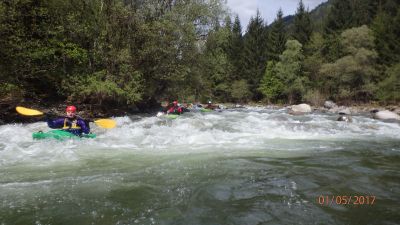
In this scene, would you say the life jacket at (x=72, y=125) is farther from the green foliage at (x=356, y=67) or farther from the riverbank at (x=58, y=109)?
the green foliage at (x=356, y=67)

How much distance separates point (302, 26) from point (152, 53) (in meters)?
27.9

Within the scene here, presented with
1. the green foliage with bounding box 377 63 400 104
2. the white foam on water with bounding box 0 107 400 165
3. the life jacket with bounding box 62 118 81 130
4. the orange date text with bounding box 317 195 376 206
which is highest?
the green foliage with bounding box 377 63 400 104

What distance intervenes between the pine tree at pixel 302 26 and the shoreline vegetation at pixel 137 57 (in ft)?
13.1

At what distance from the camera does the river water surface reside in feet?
13.0

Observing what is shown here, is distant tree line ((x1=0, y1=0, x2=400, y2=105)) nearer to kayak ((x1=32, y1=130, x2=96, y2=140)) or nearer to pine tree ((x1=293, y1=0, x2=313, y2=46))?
pine tree ((x1=293, y1=0, x2=313, y2=46))

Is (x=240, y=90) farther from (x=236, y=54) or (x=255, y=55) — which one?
(x=236, y=54)

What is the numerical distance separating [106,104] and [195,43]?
21.6 feet

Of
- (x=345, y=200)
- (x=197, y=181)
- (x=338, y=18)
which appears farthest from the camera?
(x=338, y=18)

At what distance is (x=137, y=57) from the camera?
787 inches

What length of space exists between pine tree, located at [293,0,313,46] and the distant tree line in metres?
2.21

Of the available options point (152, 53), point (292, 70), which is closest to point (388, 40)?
point (292, 70)

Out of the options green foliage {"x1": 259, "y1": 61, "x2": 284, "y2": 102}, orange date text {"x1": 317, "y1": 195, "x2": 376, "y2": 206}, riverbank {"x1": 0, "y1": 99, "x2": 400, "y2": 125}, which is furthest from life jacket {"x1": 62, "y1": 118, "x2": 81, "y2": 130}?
green foliage {"x1": 259, "y1": 61, "x2": 284, "y2": 102}

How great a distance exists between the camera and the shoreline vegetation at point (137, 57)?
48.9 feet

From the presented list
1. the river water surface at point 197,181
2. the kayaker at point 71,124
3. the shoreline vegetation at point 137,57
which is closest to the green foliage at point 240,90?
the shoreline vegetation at point 137,57
